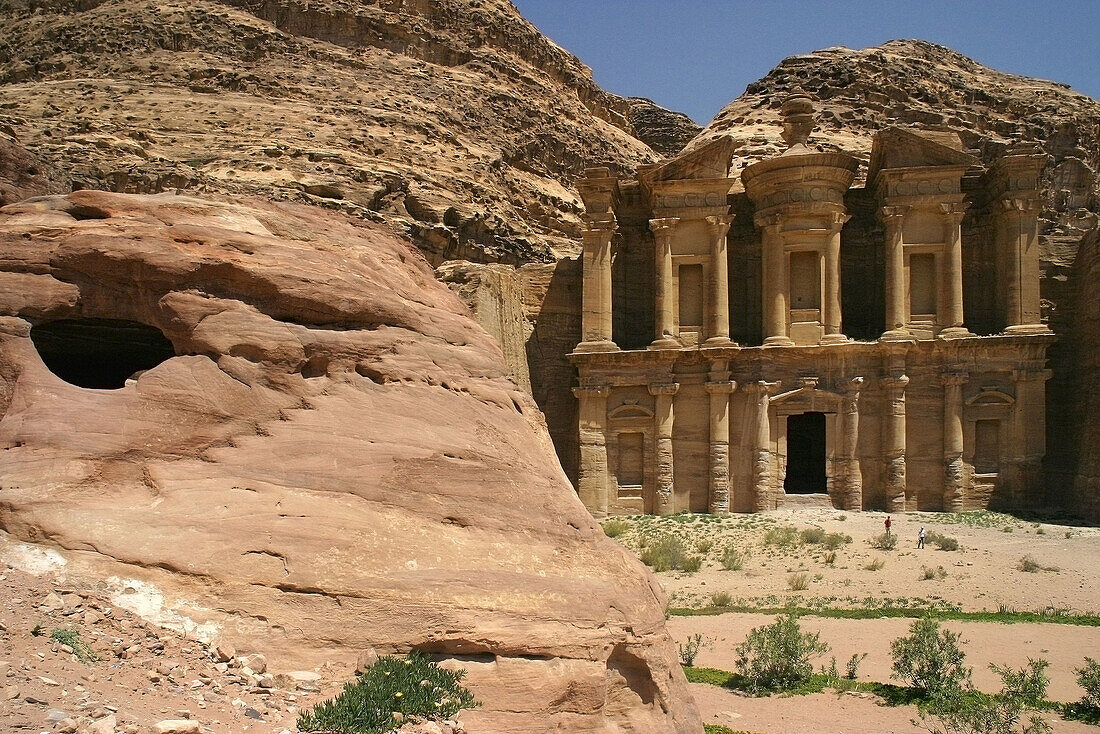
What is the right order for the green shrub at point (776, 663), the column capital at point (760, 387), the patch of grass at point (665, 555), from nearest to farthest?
the green shrub at point (776, 663) → the patch of grass at point (665, 555) → the column capital at point (760, 387)

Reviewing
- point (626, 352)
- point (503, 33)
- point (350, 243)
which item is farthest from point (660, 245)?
point (503, 33)

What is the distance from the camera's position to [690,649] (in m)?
14.8

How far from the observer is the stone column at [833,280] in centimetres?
3075

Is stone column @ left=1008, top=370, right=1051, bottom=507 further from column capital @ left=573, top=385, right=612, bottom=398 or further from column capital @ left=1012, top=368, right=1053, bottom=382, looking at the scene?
column capital @ left=573, top=385, right=612, bottom=398

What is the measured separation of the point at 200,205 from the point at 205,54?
48.5m

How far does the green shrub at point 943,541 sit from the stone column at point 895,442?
170 inches

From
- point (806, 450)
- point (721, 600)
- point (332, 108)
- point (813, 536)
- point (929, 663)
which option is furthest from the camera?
point (332, 108)

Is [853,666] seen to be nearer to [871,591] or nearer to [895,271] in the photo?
[871,591]

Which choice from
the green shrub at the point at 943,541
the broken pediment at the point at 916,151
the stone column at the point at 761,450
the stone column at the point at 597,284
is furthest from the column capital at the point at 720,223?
the green shrub at the point at 943,541

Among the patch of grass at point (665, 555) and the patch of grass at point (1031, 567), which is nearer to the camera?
the patch of grass at point (1031, 567)

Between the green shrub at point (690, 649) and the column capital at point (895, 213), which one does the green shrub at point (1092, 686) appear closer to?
the green shrub at point (690, 649)

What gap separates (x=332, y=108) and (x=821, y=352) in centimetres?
2972

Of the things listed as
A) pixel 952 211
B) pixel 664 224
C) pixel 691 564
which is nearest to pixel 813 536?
pixel 691 564

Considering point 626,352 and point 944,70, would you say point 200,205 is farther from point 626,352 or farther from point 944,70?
point 944,70
